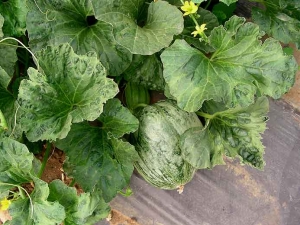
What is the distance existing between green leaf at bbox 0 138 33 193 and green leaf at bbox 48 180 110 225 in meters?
0.11

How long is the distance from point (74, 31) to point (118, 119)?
0.35 metres

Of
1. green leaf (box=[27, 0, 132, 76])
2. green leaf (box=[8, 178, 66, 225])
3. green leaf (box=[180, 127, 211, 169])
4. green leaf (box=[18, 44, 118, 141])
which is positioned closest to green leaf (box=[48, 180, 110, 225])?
green leaf (box=[8, 178, 66, 225])

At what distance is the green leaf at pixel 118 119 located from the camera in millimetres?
1854

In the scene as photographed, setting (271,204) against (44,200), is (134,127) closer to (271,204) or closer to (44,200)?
(44,200)

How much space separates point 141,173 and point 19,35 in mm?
726

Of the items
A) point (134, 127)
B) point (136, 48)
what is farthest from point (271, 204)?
point (136, 48)

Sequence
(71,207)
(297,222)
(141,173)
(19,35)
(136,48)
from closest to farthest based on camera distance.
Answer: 1. (136,48)
2. (71,207)
3. (19,35)
4. (141,173)
5. (297,222)

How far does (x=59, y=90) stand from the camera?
177 cm

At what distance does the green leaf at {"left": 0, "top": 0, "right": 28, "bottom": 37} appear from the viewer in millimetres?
1926

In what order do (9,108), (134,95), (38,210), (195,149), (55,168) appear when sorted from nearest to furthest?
(38,210), (195,149), (9,108), (134,95), (55,168)

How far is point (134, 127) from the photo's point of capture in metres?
1.85

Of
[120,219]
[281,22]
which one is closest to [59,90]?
[120,219]

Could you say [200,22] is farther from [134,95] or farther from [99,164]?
[99,164]

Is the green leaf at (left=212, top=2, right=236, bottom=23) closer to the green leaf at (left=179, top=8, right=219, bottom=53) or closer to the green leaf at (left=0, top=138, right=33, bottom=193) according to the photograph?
the green leaf at (left=179, top=8, right=219, bottom=53)
